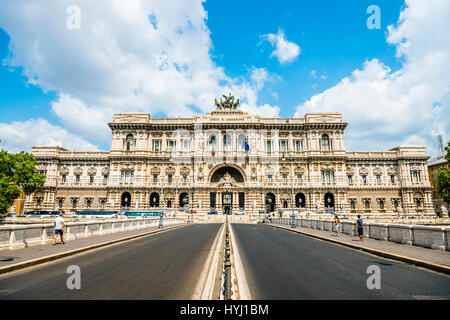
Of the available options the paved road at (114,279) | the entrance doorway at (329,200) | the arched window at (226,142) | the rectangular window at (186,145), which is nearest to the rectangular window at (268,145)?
the arched window at (226,142)

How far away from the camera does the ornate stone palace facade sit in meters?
56.4

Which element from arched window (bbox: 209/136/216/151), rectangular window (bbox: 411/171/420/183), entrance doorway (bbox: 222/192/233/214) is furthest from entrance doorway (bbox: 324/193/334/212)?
arched window (bbox: 209/136/216/151)

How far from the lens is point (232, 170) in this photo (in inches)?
2356

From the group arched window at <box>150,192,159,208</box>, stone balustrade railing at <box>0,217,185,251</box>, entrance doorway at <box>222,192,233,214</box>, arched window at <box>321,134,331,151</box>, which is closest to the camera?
stone balustrade railing at <box>0,217,185,251</box>

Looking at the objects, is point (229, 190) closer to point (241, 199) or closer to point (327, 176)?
point (241, 199)

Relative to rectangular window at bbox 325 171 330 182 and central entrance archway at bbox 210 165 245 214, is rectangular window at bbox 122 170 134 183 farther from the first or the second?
rectangular window at bbox 325 171 330 182

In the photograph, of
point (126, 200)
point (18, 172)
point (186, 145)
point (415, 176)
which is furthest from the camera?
point (186, 145)

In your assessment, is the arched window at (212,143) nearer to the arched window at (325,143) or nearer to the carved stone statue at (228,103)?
the carved stone statue at (228,103)

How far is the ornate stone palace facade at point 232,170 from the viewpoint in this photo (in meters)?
56.4

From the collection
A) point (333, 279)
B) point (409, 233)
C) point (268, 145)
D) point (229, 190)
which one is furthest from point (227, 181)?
point (333, 279)

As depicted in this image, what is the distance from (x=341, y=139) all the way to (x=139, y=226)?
48.5m

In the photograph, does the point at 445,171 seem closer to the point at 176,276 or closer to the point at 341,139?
the point at 341,139
